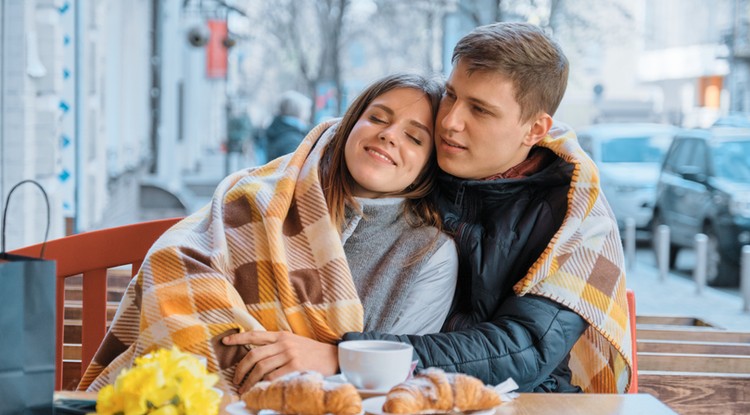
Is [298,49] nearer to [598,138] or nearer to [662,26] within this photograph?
[598,138]

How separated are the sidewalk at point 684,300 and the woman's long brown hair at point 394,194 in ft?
21.7

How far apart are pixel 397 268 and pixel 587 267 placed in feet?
1.98

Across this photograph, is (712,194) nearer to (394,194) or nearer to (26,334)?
(394,194)

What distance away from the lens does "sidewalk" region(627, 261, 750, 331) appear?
1071cm

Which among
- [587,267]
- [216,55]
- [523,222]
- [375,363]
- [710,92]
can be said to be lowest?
[375,363]

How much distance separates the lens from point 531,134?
355cm

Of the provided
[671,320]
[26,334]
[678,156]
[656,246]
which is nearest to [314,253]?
[26,334]

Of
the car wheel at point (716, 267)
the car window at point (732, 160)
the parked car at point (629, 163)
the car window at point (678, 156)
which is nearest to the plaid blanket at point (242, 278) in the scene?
the car wheel at point (716, 267)

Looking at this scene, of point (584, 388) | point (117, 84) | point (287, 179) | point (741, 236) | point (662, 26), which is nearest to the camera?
point (287, 179)

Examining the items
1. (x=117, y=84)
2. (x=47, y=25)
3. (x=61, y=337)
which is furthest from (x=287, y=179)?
(x=117, y=84)

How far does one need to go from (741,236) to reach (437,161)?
31.6 feet

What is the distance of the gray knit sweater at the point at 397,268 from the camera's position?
355 centimetres

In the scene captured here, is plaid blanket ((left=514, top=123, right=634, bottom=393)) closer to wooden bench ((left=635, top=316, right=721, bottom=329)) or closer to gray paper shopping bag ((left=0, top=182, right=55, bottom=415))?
wooden bench ((left=635, top=316, right=721, bottom=329))

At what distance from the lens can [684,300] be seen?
11.9 metres
